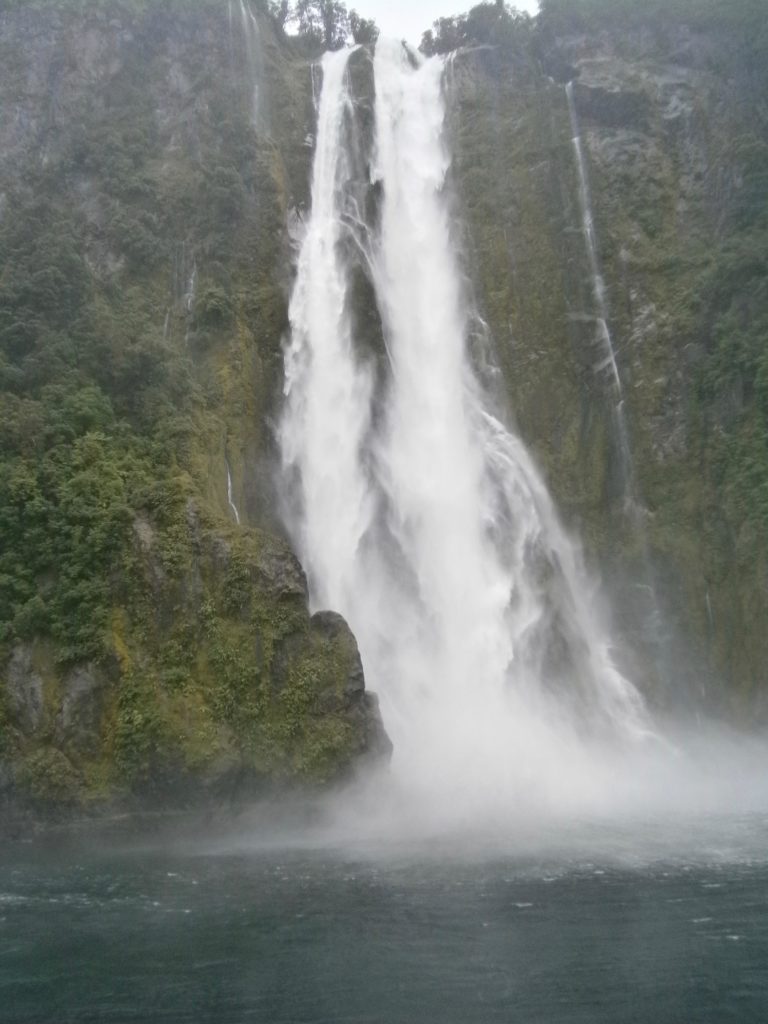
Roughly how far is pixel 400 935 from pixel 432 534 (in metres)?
14.3

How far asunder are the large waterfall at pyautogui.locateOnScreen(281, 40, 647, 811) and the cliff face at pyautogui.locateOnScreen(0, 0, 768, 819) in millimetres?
1015

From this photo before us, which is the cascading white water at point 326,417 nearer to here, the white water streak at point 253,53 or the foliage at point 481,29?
the white water streak at point 253,53

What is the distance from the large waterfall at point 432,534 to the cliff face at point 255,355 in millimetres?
1015

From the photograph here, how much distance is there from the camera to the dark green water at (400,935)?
350 inches

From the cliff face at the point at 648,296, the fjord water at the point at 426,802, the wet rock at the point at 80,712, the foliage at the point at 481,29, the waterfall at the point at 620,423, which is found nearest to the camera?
the fjord water at the point at 426,802

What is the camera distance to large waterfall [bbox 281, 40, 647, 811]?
21.2 m

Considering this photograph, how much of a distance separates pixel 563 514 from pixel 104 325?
1298 centimetres

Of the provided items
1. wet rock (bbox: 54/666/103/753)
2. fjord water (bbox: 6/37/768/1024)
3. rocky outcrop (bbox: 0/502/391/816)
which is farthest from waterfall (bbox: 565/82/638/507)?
wet rock (bbox: 54/666/103/753)

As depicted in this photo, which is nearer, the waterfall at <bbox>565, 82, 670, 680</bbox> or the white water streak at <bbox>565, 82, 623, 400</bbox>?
the waterfall at <bbox>565, 82, 670, 680</bbox>

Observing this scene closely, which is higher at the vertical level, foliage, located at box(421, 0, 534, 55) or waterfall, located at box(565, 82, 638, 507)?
foliage, located at box(421, 0, 534, 55)

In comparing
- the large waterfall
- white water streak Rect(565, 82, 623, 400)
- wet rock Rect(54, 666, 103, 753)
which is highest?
white water streak Rect(565, 82, 623, 400)

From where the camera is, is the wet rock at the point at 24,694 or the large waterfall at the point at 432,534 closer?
the wet rock at the point at 24,694

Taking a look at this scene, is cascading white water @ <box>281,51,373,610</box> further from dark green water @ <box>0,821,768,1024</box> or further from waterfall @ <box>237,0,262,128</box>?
dark green water @ <box>0,821,768,1024</box>

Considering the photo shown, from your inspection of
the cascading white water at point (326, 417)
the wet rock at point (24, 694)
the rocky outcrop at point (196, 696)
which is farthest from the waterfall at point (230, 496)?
the wet rock at point (24, 694)
